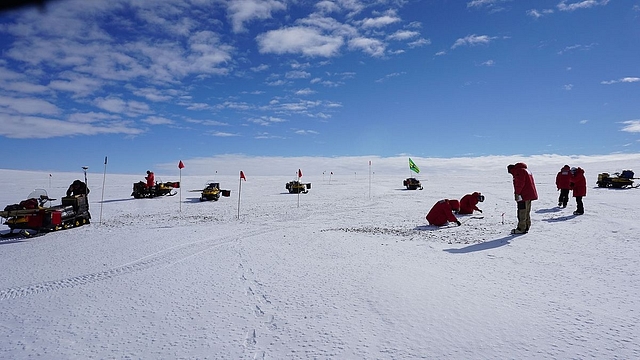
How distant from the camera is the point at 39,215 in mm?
10227

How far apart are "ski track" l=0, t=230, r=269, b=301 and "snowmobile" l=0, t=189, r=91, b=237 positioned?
5116 mm

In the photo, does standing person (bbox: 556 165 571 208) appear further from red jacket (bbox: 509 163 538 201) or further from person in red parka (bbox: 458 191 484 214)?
red jacket (bbox: 509 163 538 201)

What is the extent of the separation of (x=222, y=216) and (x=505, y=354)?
1244 centimetres

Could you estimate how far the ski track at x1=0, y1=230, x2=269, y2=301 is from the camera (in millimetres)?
5207

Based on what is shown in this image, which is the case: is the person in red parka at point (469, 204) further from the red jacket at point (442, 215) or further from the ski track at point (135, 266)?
the ski track at point (135, 266)

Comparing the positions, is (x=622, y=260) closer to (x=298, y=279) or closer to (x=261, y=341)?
(x=298, y=279)

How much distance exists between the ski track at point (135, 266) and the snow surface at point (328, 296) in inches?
1.5

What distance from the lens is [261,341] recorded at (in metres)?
3.45

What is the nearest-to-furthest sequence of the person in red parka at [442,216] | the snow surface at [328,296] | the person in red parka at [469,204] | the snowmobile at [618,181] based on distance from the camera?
the snow surface at [328,296]
the person in red parka at [442,216]
the person in red parka at [469,204]
the snowmobile at [618,181]

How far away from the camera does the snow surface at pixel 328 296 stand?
3340 millimetres

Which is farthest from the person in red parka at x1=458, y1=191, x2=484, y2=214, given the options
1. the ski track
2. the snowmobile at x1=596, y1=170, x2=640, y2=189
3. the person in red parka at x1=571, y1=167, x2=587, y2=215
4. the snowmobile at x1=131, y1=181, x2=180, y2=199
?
the snowmobile at x1=131, y1=181, x2=180, y2=199

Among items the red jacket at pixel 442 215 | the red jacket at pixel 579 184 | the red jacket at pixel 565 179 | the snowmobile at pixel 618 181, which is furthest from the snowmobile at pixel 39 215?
the snowmobile at pixel 618 181

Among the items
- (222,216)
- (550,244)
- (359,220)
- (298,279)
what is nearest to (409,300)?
(298,279)

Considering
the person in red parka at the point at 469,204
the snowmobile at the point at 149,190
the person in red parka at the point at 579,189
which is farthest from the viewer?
the snowmobile at the point at 149,190
